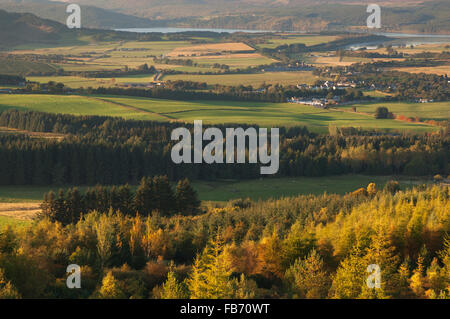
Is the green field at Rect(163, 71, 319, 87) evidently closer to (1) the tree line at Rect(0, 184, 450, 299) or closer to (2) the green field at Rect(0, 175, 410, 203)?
(2) the green field at Rect(0, 175, 410, 203)

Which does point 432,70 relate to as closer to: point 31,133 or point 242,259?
point 31,133

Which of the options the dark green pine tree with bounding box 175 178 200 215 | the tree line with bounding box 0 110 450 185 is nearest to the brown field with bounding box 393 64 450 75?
the tree line with bounding box 0 110 450 185

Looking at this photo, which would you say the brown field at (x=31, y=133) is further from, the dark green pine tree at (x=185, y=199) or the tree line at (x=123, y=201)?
the dark green pine tree at (x=185, y=199)

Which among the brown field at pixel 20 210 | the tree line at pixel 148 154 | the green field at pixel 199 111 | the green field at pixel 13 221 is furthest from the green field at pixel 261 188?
the green field at pixel 199 111

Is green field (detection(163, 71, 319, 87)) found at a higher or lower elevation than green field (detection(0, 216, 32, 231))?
higher
